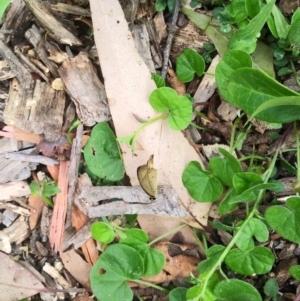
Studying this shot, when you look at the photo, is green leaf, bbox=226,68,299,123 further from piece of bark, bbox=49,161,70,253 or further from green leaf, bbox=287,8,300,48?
piece of bark, bbox=49,161,70,253

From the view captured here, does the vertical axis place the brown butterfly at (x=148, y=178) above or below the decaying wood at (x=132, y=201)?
above

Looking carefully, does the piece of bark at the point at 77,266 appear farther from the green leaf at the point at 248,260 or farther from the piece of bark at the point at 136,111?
the green leaf at the point at 248,260

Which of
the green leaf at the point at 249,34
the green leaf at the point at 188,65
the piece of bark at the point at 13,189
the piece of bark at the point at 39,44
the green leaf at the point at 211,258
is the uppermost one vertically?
the green leaf at the point at 249,34

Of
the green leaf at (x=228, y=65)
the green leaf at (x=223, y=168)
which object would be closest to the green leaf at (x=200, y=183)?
the green leaf at (x=223, y=168)

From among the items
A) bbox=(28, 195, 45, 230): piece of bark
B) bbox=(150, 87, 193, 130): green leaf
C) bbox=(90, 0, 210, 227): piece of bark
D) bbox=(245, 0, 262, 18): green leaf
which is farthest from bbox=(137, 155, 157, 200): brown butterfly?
bbox=(245, 0, 262, 18): green leaf

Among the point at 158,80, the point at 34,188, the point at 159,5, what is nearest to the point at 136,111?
the point at 158,80

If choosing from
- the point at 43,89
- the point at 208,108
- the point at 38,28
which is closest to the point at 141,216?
the point at 208,108
